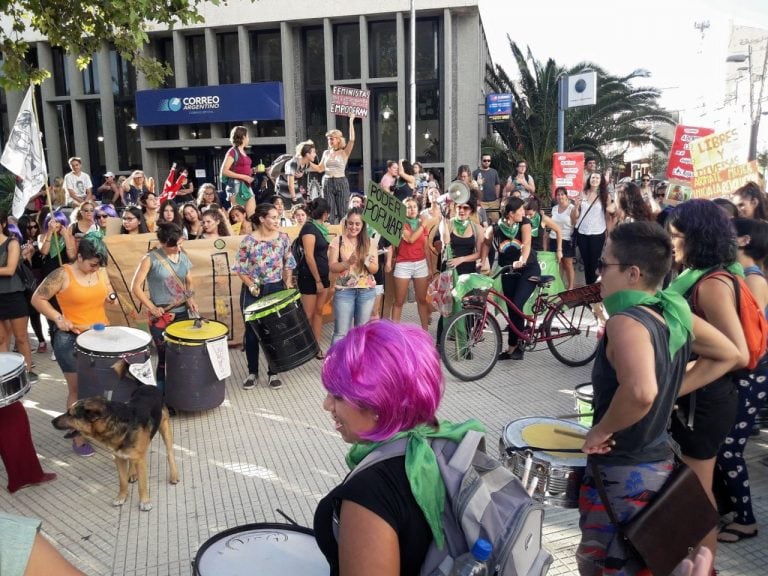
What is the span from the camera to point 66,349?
486cm

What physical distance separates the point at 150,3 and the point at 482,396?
560cm

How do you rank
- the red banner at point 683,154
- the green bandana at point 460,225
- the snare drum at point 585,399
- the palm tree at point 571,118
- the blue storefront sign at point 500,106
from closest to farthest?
the snare drum at point 585,399 → the green bandana at point 460,225 → the red banner at point 683,154 → the blue storefront sign at point 500,106 → the palm tree at point 571,118

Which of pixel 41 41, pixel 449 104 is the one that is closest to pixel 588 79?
pixel 449 104

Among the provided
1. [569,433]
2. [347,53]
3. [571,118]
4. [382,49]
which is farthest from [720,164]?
[347,53]

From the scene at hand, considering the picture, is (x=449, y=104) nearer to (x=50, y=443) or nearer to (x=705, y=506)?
(x=50, y=443)

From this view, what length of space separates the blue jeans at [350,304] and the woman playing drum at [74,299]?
2411 millimetres

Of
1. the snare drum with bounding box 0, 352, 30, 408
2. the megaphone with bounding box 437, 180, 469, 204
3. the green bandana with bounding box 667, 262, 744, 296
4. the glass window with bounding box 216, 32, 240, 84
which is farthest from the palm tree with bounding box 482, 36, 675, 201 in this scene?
the snare drum with bounding box 0, 352, 30, 408

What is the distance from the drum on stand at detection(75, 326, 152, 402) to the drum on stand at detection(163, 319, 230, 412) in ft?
2.19

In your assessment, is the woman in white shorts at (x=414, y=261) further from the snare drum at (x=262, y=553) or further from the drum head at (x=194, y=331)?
the snare drum at (x=262, y=553)

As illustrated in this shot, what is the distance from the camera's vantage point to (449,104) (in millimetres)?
21172

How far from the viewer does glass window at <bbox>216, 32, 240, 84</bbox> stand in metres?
23.0

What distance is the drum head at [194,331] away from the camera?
17.0 feet

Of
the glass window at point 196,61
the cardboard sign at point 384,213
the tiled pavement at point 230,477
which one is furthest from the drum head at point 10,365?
the glass window at point 196,61

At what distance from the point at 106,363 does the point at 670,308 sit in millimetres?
3828
